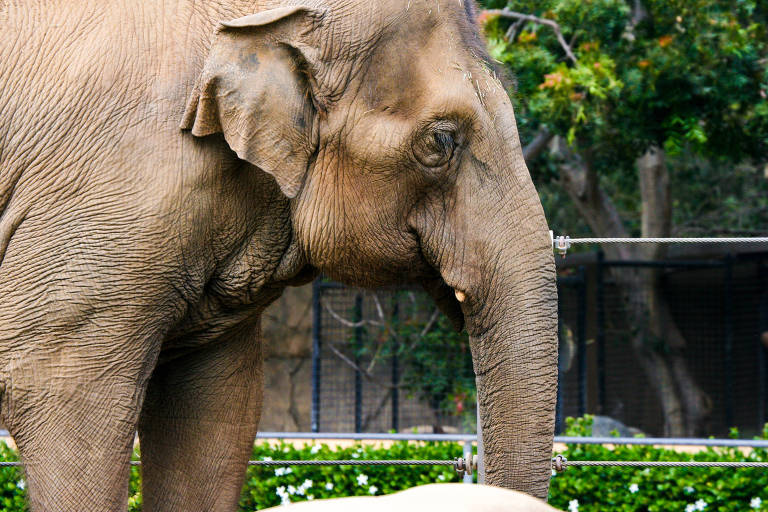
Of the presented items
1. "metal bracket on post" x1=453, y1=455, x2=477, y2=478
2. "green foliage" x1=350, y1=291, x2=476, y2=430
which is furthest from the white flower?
"green foliage" x1=350, y1=291, x2=476, y2=430

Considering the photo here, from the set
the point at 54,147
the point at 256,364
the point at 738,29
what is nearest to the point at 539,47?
the point at 738,29

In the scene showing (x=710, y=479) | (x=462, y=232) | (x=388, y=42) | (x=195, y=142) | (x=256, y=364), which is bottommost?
(x=710, y=479)

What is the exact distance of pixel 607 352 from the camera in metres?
14.1

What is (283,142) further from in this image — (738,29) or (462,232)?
(738,29)

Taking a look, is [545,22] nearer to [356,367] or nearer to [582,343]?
[582,343]

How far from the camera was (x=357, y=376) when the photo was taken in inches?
428

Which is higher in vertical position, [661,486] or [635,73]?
[635,73]

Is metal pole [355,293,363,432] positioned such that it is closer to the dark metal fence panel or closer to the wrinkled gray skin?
the dark metal fence panel

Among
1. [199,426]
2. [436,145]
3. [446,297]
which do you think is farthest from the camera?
[199,426]

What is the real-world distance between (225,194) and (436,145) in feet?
2.00

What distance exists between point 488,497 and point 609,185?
14.3 m

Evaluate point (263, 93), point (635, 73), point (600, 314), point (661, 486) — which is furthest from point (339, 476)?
point (600, 314)

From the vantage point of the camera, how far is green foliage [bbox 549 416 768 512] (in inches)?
226

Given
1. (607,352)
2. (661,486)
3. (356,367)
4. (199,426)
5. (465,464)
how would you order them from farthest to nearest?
(607,352)
(356,367)
(661,486)
(465,464)
(199,426)
